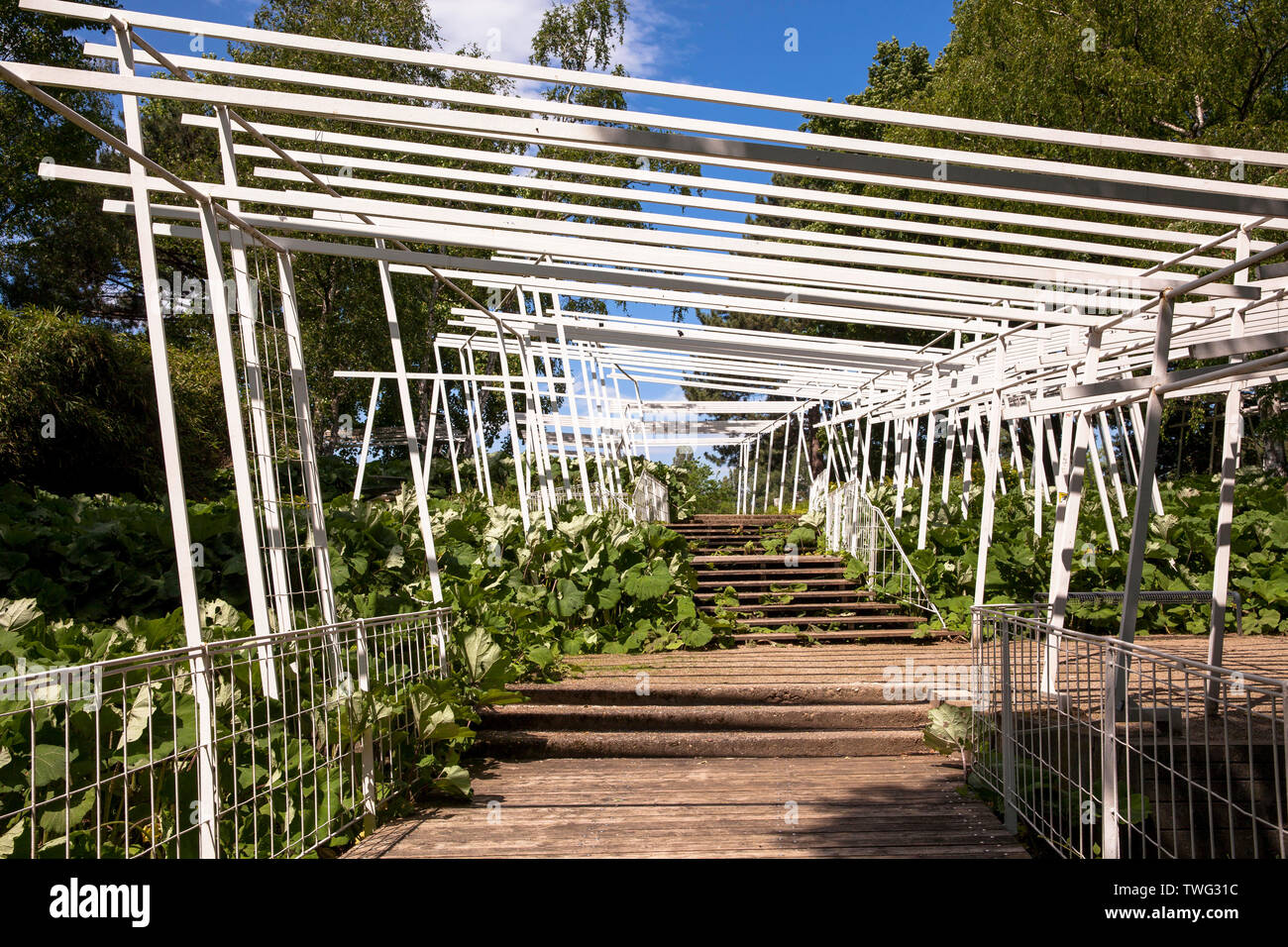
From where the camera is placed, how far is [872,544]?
36.4 feet

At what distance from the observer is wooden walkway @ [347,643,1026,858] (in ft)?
14.1

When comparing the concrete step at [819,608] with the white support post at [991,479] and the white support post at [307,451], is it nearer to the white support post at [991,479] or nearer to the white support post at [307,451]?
the white support post at [991,479]

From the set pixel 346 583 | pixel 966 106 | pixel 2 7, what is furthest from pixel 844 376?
pixel 2 7

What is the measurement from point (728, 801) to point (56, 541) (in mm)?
5244

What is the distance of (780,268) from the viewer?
5.28 meters

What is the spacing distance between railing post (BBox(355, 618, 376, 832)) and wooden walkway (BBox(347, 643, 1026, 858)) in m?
0.10

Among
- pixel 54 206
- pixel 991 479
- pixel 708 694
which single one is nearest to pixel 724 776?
pixel 708 694

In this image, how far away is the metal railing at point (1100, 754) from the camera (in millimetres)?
3637

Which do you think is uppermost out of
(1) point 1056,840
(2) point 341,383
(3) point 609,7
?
(3) point 609,7

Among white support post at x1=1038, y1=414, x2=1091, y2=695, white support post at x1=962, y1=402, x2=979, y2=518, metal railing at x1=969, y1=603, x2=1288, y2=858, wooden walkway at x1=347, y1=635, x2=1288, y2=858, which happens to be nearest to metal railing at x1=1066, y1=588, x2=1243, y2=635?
white support post at x1=1038, y1=414, x2=1091, y2=695

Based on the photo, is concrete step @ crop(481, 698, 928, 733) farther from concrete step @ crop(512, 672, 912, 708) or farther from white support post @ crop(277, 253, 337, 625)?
white support post @ crop(277, 253, 337, 625)

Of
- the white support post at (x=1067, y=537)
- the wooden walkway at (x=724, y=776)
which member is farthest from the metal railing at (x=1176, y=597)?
the wooden walkway at (x=724, y=776)

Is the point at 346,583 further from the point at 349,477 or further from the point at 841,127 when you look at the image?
the point at 841,127
